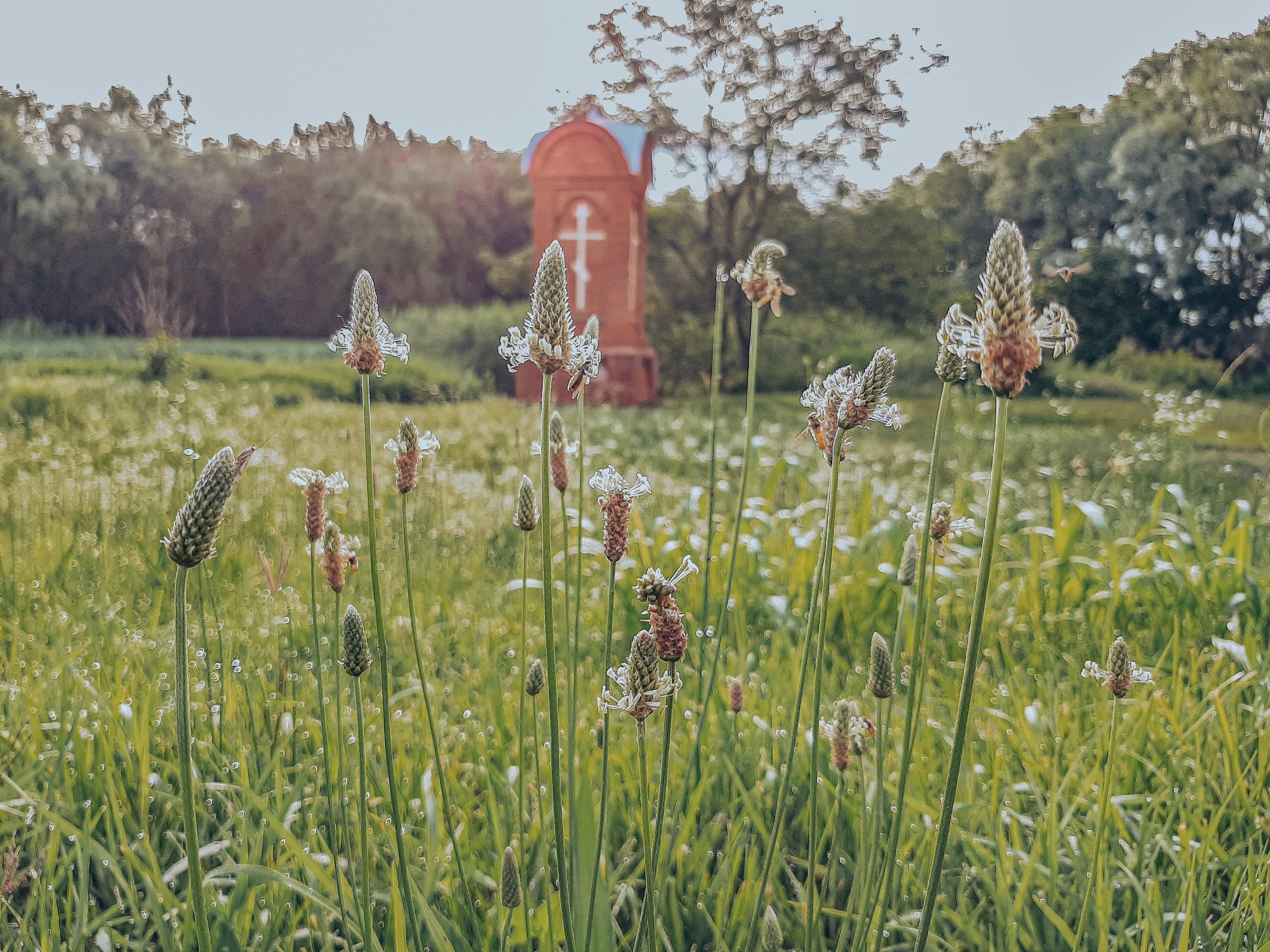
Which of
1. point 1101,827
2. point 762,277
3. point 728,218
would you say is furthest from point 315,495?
point 728,218

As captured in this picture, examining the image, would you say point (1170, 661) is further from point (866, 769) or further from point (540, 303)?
point (540, 303)

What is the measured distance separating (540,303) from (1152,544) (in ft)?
11.5

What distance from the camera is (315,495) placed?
4.43ft

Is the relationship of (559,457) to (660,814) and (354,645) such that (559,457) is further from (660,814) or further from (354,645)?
(660,814)

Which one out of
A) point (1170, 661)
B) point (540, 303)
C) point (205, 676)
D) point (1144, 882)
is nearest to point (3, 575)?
point (205, 676)

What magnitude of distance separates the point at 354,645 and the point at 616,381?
11484 millimetres

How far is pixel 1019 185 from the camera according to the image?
22.0 metres

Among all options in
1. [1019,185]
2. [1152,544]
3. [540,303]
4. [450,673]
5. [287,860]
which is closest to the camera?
[540,303]

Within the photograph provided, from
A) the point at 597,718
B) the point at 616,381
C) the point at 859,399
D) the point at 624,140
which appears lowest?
the point at 597,718

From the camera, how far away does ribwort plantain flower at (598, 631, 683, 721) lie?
0.85 metres

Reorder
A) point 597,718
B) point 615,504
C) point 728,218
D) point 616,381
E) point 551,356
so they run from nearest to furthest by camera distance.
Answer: point 551,356
point 615,504
point 597,718
point 616,381
point 728,218

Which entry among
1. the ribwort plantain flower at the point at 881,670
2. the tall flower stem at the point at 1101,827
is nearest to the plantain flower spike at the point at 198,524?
the ribwort plantain flower at the point at 881,670

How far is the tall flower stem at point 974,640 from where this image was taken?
0.64m

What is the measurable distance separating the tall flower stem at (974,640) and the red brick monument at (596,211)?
11109 mm
